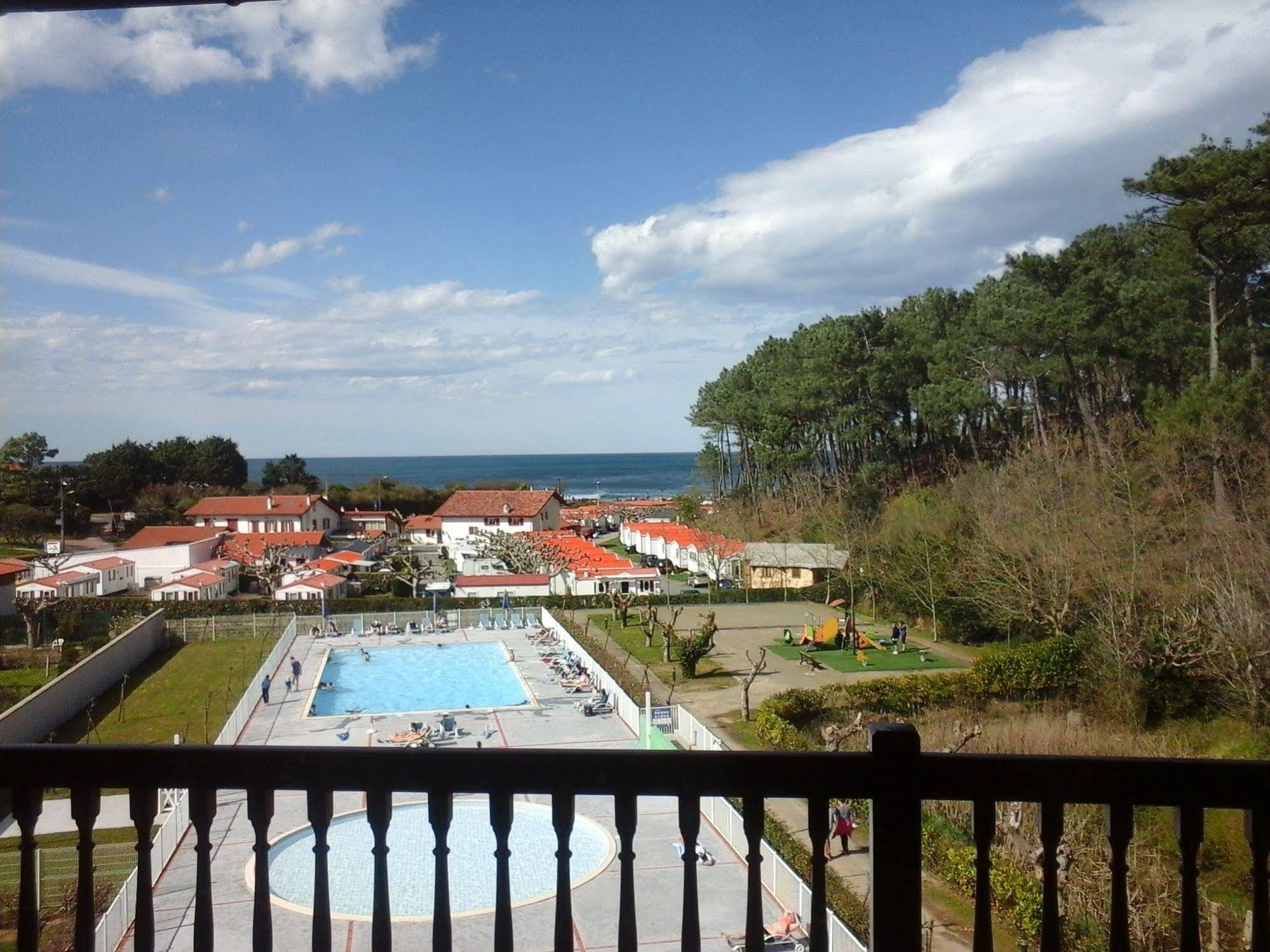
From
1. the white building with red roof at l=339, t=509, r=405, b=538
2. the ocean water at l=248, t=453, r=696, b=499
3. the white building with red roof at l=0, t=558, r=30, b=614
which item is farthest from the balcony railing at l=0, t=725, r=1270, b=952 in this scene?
the ocean water at l=248, t=453, r=696, b=499

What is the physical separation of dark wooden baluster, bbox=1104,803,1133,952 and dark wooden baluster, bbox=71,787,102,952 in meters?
1.59

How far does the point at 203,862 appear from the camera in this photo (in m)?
1.55

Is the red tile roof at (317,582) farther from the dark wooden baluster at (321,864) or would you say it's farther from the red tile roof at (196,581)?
the dark wooden baluster at (321,864)

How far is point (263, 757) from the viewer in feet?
4.96

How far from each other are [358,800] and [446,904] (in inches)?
296

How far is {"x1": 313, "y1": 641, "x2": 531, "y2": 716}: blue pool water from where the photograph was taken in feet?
46.2

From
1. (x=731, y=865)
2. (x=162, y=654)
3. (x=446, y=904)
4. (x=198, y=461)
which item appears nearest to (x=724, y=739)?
(x=731, y=865)

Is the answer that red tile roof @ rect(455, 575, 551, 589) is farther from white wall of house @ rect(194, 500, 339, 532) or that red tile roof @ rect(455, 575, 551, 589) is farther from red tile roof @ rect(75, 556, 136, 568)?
white wall of house @ rect(194, 500, 339, 532)

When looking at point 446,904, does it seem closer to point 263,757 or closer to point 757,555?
point 263,757

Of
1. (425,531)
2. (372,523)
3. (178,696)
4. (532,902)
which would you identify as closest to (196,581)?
(178,696)

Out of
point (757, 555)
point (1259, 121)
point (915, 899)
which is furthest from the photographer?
point (757, 555)

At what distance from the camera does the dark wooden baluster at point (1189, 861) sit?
1449mm

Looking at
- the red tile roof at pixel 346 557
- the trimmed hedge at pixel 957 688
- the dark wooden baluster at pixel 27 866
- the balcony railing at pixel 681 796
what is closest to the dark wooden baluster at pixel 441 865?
the balcony railing at pixel 681 796

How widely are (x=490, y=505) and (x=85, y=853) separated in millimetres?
34027
